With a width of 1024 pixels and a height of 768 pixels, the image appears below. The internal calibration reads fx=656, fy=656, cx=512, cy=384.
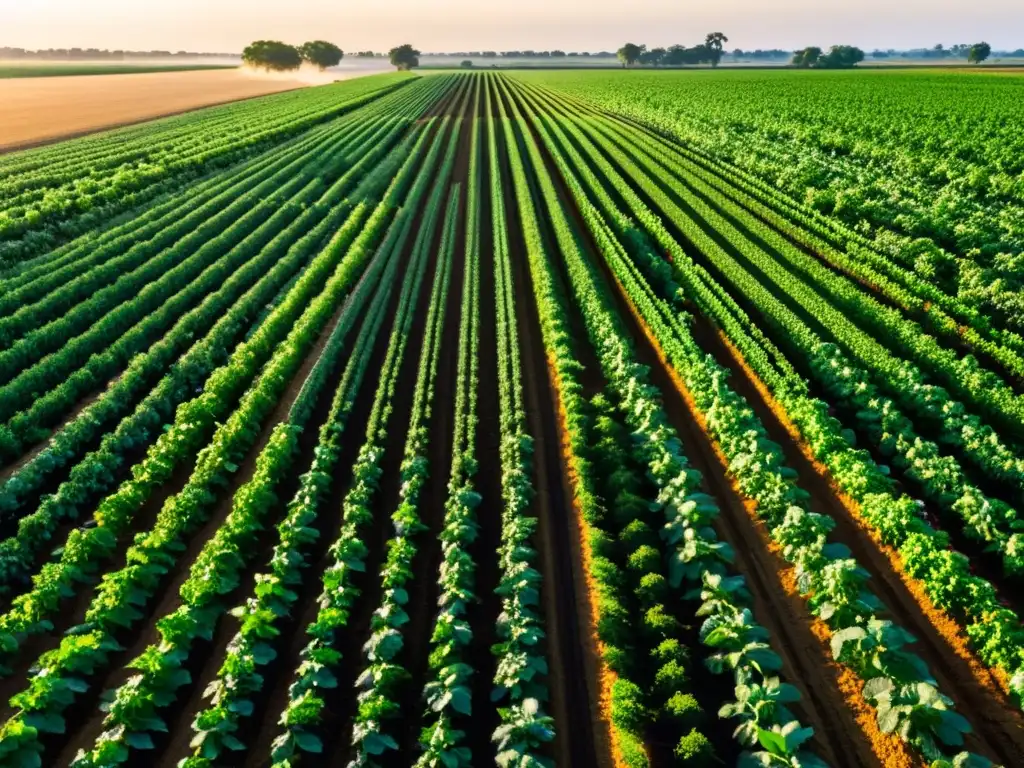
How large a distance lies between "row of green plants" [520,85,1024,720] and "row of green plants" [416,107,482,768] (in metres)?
7.70

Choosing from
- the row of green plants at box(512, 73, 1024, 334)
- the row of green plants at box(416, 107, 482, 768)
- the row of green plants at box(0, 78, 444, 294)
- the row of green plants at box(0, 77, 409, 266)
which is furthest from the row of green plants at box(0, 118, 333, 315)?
the row of green plants at box(512, 73, 1024, 334)

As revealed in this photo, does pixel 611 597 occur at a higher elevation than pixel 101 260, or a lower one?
lower

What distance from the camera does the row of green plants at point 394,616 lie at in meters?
9.16

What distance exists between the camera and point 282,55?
161 m

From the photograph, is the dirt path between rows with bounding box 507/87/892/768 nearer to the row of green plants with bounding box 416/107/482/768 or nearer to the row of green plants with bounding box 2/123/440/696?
the row of green plants with bounding box 416/107/482/768

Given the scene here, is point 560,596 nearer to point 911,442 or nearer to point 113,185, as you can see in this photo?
point 911,442

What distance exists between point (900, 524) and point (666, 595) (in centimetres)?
465

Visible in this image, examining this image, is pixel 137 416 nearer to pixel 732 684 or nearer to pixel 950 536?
pixel 732 684

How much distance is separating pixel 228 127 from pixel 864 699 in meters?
64.5

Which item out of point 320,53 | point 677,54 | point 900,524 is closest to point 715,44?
point 677,54

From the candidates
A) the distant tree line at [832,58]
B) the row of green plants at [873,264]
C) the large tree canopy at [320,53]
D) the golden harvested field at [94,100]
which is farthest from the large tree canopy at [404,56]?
the row of green plants at [873,264]

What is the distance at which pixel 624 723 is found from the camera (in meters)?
9.36

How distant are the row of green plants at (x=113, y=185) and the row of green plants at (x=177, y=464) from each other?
13.8m

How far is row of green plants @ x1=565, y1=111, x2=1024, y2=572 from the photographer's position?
12.2 meters
